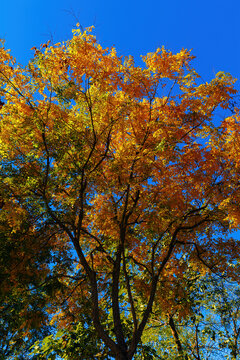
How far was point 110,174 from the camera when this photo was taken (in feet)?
30.0

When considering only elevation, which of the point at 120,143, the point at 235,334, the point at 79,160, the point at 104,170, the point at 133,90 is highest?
→ the point at 133,90

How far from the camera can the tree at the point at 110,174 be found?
7.87 metres

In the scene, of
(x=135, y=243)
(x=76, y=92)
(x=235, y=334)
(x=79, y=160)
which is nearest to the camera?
(x=76, y=92)

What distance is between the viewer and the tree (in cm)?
787

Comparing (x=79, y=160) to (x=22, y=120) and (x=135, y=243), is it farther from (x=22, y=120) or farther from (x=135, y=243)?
(x=135, y=243)

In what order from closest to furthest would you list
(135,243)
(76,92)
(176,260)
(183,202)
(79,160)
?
(76,92) < (79,160) < (183,202) < (135,243) < (176,260)

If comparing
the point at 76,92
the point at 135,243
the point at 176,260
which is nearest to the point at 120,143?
the point at 76,92

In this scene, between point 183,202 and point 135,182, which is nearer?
point 135,182

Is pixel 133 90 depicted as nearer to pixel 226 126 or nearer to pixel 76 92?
pixel 76 92

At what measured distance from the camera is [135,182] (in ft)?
27.0

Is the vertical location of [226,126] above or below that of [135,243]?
above

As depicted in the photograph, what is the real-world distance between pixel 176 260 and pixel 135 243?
210 cm

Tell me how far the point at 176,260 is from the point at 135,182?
4.52 m

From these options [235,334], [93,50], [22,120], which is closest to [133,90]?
[93,50]
